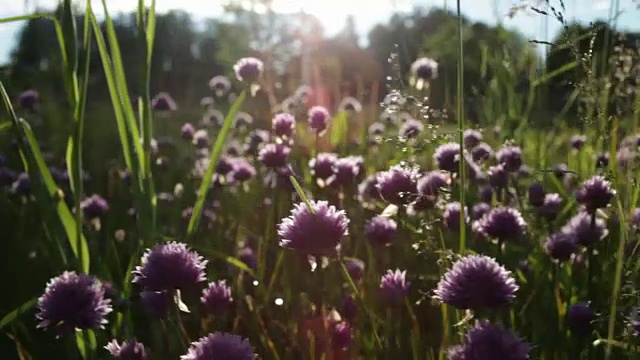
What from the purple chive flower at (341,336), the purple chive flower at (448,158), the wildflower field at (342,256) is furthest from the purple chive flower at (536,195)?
the purple chive flower at (341,336)

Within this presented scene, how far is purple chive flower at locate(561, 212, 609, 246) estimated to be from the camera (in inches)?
56.6

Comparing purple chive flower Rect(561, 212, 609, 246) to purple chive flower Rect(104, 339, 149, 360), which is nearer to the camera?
purple chive flower Rect(104, 339, 149, 360)

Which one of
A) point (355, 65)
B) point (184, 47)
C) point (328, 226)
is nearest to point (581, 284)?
point (328, 226)

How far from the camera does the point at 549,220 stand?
5.99 feet

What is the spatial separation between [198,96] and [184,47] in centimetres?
282

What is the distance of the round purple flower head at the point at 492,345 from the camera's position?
0.83m

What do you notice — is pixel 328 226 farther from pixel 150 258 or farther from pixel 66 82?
pixel 66 82

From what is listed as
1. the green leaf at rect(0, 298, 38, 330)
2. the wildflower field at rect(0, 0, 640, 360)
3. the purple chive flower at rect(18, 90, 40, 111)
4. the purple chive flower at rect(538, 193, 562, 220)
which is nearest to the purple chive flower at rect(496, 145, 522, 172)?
the wildflower field at rect(0, 0, 640, 360)

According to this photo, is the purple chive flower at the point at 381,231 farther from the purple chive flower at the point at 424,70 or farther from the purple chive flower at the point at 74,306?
the purple chive flower at the point at 424,70

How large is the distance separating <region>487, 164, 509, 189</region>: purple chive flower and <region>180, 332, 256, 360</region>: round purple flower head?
42.8 inches

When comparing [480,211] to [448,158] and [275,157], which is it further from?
[275,157]

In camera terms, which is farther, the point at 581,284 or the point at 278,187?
the point at 278,187

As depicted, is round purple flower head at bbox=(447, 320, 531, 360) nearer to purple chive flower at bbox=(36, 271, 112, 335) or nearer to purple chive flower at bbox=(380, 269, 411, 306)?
purple chive flower at bbox=(380, 269, 411, 306)

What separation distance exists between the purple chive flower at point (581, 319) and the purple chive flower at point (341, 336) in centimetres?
37
